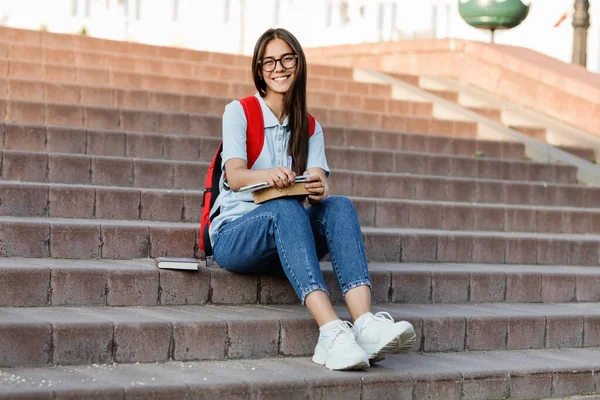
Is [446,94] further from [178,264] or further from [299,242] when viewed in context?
[299,242]

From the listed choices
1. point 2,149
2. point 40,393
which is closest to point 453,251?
point 2,149

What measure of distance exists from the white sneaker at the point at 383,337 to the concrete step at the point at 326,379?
11cm

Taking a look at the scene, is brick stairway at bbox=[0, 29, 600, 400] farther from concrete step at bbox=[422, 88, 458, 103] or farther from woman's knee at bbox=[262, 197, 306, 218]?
concrete step at bbox=[422, 88, 458, 103]

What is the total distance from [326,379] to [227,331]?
1.73ft

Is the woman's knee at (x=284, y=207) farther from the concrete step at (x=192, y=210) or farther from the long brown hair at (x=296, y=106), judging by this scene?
the concrete step at (x=192, y=210)

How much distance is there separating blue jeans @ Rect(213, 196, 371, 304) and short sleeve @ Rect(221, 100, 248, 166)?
295 millimetres

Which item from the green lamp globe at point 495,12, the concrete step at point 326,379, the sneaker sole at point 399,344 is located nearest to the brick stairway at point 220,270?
the concrete step at point 326,379

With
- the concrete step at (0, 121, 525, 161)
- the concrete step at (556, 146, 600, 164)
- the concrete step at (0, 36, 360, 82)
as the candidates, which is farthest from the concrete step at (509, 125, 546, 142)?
the concrete step at (0, 36, 360, 82)

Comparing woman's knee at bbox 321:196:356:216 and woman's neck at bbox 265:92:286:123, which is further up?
woman's neck at bbox 265:92:286:123

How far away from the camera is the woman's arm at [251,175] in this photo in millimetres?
4500

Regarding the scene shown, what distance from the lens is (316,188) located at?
4570 mm

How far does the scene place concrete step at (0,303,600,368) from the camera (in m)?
4.08

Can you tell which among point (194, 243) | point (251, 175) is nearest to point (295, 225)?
point (251, 175)

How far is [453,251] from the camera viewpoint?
6152 mm
